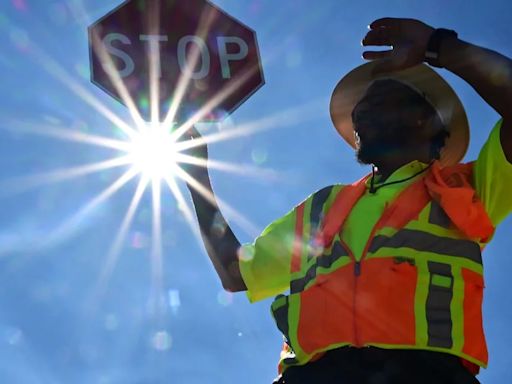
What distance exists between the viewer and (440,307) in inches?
117

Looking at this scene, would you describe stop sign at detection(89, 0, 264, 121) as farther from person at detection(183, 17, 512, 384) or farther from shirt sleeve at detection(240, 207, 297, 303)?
shirt sleeve at detection(240, 207, 297, 303)

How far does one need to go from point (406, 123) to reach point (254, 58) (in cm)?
91

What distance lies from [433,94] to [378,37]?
33.9 inches

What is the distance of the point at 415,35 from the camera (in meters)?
3.11

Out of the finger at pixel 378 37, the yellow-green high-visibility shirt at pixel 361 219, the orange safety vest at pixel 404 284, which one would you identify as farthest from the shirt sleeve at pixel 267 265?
the finger at pixel 378 37

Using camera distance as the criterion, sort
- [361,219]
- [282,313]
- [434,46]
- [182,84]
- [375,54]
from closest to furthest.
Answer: [434,46] < [282,313] < [361,219] < [375,54] < [182,84]

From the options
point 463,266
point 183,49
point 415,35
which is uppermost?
point 183,49

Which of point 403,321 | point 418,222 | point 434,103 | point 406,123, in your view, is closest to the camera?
point 403,321

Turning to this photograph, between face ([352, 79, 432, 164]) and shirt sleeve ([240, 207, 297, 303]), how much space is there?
508 mm

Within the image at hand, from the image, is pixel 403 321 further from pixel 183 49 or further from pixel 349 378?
pixel 183 49

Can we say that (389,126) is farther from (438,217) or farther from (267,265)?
(267,265)

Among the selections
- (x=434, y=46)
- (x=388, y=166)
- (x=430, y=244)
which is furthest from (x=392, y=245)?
(x=434, y=46)

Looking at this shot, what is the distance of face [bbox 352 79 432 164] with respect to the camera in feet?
12.1

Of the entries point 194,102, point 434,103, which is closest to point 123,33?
point 194,102
